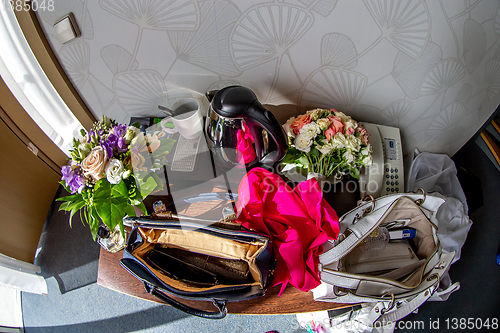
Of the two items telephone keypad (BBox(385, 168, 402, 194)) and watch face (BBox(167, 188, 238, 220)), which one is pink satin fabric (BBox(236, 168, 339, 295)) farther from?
telephone keypad (BBox(385, 168, 402, 194))

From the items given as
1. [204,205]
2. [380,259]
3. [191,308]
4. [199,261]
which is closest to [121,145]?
[204,205]

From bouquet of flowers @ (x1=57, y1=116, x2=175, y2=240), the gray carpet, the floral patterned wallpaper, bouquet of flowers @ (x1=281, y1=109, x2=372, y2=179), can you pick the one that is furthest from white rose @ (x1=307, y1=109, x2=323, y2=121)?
the gray carpet

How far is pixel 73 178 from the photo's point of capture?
27.7 inches

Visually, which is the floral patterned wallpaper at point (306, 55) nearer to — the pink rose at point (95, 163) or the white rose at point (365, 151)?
the white rose at point (365, 151)

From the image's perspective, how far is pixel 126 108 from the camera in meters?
1.12

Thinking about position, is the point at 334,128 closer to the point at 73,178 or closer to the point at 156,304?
the point at 73,178

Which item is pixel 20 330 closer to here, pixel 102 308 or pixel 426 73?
pixel 102 308

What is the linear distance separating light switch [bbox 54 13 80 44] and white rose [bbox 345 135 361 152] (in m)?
0.93

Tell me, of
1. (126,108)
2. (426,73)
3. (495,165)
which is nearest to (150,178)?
(126,108)

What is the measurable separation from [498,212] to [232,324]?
164 centimetres

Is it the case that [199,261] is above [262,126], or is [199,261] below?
below

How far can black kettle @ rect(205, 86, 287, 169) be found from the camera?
67cm

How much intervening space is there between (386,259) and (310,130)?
55cm

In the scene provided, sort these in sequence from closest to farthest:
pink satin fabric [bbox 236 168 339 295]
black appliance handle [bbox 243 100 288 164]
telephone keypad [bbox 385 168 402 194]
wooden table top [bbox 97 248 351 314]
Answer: black appliance handle [bbox 243 100 288 164], pink satin fabric [bbox 236 168 339 295], wooden table top [bbox 97 248 351 314], telephone keypad [bbox 385 168 402 194]
